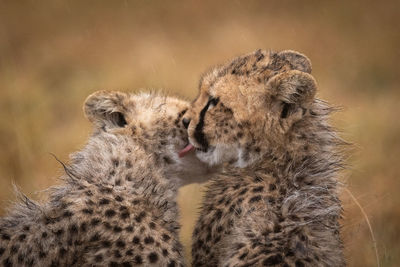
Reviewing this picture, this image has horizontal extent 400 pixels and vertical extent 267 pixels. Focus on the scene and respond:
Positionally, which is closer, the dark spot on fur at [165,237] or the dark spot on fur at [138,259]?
the dark spot on fur at [138,259]

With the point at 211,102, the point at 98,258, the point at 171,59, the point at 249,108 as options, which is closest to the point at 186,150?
the point at 211,102

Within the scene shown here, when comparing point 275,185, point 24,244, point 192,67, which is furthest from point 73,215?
point 192,67

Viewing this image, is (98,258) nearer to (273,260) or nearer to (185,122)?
(273,260)

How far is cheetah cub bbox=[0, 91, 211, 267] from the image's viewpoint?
2.96m

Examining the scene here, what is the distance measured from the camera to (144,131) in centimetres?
347

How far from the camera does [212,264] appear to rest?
3029 millimetres

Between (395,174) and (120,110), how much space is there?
7.33 ft

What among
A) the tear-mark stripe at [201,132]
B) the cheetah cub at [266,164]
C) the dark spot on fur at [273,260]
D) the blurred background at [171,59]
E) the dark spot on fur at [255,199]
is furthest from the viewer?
the blurred background at [171,59]

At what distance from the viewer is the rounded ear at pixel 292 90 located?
9.99 ft

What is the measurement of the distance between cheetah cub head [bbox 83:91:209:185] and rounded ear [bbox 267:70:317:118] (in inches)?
22.6

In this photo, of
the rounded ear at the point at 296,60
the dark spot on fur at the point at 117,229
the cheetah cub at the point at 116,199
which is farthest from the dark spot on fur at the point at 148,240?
the rounded ear at the point at 296,60

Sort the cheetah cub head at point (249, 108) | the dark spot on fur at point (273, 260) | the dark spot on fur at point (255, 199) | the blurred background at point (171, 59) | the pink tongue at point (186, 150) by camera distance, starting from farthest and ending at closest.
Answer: the blurred background at point (171, 59), the pink tongue at point (186, 150), the cheetah cub head at point (249, 108), the dark spot on fur at point (255, 199), the dark spot on fur at point (273, 260)

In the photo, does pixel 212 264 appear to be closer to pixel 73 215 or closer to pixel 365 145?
pixel 73 215

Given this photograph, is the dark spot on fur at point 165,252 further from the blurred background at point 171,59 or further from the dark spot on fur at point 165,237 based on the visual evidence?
the blurred background at point 171,59
